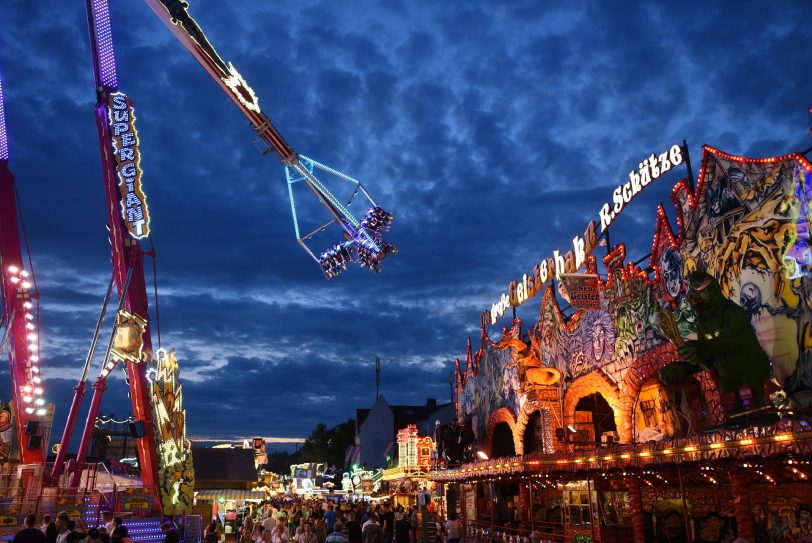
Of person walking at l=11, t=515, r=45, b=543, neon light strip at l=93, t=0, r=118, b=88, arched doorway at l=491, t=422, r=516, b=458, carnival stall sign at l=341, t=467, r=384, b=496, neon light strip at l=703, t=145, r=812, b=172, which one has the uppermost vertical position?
neon light strip at l=93, t=0, r=118, b=88

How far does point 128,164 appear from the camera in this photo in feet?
70.1

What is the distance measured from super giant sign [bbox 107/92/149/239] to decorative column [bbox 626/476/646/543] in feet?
57.6

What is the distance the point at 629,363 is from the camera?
63.4 ft

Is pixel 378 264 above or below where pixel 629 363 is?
above

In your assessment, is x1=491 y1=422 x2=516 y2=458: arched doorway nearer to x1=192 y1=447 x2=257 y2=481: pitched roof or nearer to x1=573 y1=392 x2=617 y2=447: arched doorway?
x1=573 y1=392 x2=617 y2=447: arched doorway

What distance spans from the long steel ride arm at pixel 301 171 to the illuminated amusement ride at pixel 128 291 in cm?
4

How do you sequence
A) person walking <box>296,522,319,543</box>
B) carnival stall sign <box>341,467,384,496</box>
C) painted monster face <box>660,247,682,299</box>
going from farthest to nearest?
carnival stall sign <box>341,467,384,496</box> < painted monster face <box>660,247,682,299</box> < person walking <box>296,522,319,543</box>

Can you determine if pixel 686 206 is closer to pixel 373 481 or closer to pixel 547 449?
pixel 547 449

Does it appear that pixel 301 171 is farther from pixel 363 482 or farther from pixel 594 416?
pixel 363 482

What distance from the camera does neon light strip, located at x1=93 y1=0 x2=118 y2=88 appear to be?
2106cm

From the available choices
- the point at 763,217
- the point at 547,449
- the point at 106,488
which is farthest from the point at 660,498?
the point at 106,488

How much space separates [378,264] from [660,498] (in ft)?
40.1

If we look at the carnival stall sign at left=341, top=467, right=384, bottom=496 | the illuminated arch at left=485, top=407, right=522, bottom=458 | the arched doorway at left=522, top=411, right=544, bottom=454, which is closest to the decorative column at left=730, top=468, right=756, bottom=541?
the illuminated arch at left=485, top=407, right=522, bottom=458

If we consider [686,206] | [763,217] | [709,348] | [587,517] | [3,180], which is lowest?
[587,517]
